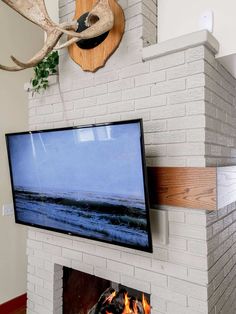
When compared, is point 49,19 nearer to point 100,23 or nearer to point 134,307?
point 100,23

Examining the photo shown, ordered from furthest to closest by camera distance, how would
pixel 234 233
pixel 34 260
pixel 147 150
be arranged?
pixel 34 260, pixel 234 233, pixel 147 150

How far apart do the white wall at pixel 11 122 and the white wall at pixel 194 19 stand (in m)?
1.65

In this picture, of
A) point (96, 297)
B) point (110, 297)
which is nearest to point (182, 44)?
point (110, 297)

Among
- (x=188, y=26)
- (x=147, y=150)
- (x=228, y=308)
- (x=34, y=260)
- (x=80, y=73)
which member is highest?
(x=188, y=26)

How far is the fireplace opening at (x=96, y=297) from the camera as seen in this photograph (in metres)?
1.86

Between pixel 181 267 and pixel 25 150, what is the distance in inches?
50.3

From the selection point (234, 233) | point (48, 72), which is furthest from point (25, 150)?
point (234, 233)

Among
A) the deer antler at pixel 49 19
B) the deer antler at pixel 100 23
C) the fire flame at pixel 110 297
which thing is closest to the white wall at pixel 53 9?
the deer antler at pixel 49 19

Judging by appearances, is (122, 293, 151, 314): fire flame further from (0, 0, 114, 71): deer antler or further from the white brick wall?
(0, 0, 114, 71): deer antler

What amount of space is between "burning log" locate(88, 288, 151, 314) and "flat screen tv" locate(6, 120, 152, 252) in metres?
0.62

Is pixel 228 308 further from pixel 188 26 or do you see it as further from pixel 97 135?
pixel 188 26

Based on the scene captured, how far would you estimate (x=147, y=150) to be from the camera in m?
1.56

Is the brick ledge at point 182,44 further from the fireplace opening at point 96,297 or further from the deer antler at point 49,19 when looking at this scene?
the fireplace opening at point 96,297

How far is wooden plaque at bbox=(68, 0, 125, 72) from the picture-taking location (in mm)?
1641
